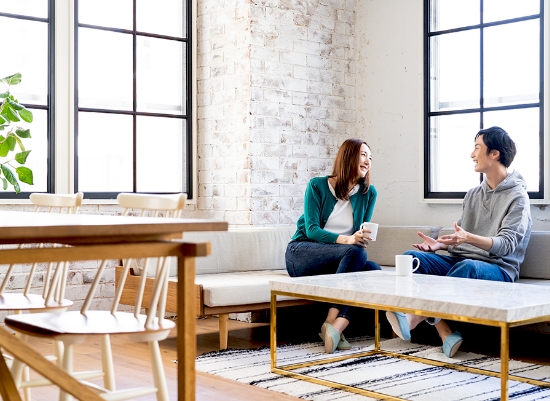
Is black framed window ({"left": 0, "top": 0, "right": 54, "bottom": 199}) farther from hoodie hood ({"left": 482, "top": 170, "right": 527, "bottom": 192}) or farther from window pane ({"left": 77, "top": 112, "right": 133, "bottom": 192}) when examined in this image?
hoodie hood ({"left": 482, "top": 170, "right": 527, "bottom": 192})

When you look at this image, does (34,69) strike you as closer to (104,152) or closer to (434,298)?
(104,152)

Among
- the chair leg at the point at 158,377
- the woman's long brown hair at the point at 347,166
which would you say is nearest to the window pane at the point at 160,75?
the woman's long brown hair at the point at 347,166

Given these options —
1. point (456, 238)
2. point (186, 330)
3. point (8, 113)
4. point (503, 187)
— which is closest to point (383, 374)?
point (456, 238)

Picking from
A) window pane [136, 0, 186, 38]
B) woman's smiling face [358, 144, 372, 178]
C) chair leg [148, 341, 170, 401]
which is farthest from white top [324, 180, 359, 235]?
chair leg [148, 341, 170, 401]

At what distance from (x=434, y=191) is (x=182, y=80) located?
6.35 feet

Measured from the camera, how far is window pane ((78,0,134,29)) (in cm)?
496

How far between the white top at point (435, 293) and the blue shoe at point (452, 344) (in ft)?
1.35

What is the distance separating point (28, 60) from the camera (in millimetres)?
4715

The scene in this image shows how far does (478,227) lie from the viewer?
4.07 metres

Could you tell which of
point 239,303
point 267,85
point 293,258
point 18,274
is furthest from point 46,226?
point 267,85

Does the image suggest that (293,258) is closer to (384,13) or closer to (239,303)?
(239,303)

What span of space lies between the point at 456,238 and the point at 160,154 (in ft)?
7.71

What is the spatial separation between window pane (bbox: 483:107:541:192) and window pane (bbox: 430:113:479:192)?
25cm

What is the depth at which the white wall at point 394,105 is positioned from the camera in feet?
17.1
